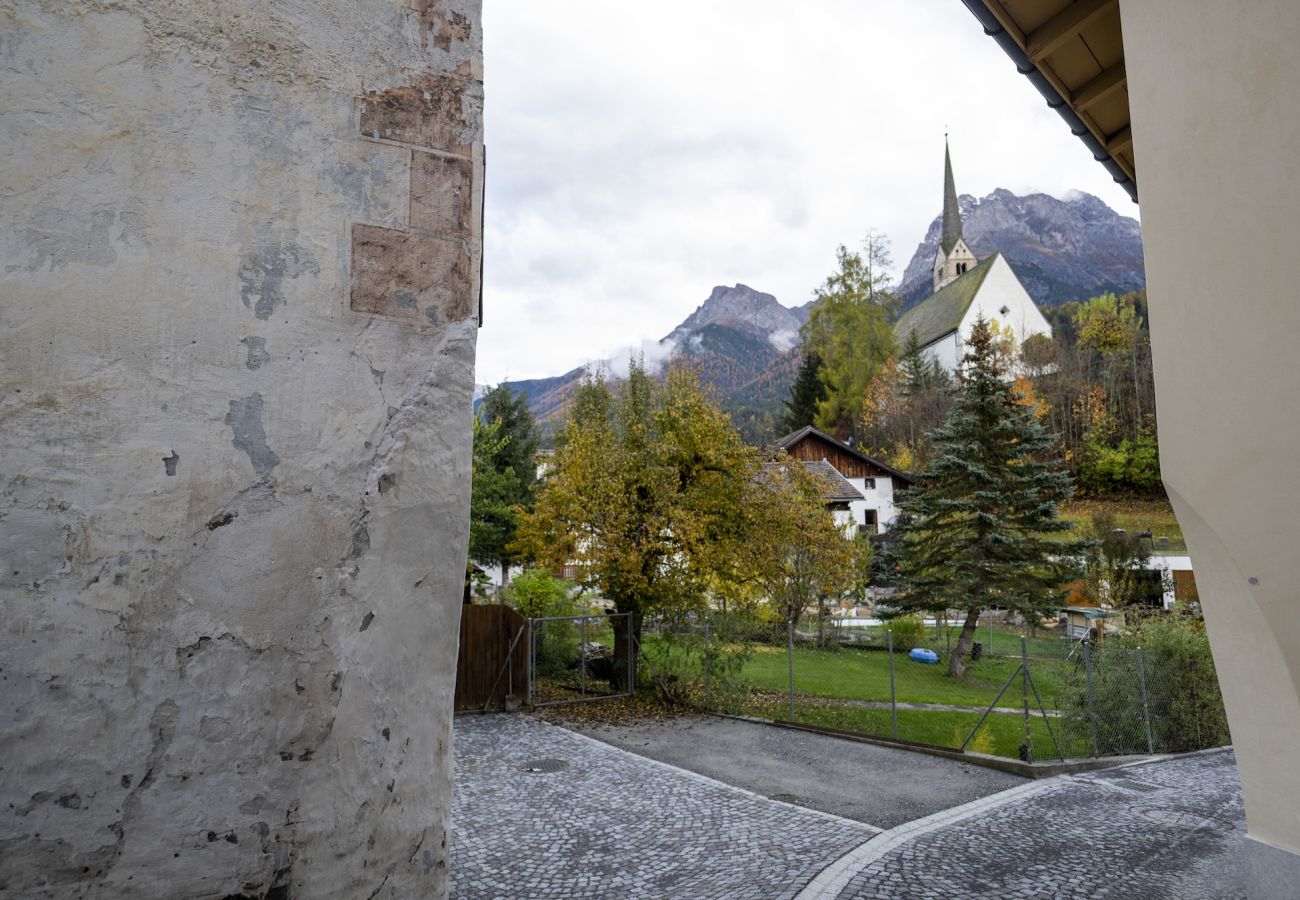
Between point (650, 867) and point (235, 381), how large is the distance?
567 cm

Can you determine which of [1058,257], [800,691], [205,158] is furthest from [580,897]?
[1058,257]

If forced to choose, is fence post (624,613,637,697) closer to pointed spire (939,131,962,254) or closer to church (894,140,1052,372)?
church (894,140,1052,372)

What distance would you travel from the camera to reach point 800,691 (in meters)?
16.3

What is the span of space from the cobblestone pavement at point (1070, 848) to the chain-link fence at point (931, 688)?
1619 millimetres

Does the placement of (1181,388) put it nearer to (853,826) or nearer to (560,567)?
(853,826)

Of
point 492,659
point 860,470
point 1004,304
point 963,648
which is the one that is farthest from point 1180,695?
point 1004,304

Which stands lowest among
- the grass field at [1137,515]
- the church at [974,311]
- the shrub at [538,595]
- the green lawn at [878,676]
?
the green lawn at [878,676]

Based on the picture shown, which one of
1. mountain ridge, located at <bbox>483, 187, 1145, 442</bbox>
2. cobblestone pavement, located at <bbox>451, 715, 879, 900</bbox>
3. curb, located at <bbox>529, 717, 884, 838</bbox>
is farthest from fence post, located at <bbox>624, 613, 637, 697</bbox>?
mountain ridge, located at <bbox>483, 187, 1145, 442</bbox>

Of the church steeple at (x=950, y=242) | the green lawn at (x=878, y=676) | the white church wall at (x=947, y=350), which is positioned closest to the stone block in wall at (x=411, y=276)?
the green lawn at (x=878, y=676)

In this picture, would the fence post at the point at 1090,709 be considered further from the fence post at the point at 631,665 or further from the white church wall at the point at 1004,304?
the white church wall at the point at 1004,304

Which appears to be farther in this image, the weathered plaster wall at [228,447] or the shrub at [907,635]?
the shrub at [907,635]

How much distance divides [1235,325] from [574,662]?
1436 centimetres

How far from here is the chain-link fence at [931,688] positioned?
10422 mm

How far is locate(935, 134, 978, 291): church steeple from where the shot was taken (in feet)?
242
